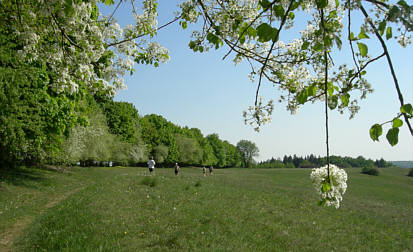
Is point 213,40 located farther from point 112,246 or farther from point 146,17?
point 112,246

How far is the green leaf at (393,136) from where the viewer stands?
1.29m

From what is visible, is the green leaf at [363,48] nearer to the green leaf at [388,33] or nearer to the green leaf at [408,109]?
the green leaf at [388,33]

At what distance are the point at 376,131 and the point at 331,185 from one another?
2.30ft

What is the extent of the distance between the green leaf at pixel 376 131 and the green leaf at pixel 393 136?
0.12 meters

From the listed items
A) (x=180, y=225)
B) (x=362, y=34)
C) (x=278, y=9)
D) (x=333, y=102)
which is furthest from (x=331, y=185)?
(x=180, y=225)

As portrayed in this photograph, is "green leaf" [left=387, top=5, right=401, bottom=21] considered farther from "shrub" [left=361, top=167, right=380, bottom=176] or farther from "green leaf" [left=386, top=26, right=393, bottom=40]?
"shrub" [left=361, top=167, right=380, bottom=176]

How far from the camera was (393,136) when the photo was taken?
1304 millimetres

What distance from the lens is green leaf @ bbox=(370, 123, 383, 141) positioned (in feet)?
4.74

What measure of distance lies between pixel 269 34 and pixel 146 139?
203 feet

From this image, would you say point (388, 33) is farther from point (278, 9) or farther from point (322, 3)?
point (278, 9)

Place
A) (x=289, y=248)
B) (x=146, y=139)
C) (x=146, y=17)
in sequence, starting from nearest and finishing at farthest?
(x=146, y=17), (x=289, y=248), (x=146, y=139)

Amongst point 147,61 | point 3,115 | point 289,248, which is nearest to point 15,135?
point 3,115

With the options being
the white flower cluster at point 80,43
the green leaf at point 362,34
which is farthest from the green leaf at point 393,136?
the white flower cluster at point 80,43

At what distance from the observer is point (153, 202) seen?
11625mm
